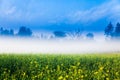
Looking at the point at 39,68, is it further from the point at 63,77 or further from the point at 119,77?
the point at 119,77

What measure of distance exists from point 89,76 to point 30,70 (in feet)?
7.05

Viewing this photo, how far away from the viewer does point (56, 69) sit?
725 inches

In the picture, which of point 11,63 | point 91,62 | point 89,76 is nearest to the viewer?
point 89,76

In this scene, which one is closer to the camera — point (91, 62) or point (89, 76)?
point (89, 76)

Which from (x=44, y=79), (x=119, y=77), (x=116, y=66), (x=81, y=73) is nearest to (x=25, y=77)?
(x=44, y=79)

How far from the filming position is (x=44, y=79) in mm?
15734

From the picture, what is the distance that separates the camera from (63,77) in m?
16.0

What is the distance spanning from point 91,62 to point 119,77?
3641 millimetres

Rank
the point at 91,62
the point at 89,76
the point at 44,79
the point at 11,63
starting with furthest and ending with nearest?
1. the point at 91,62
2. the point at 11,63
3. the point at 89,76
4. the point at 44,79

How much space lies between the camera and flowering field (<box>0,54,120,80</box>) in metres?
16.2

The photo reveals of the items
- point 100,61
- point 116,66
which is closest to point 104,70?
point 116,66

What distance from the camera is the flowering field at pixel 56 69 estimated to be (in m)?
16.2

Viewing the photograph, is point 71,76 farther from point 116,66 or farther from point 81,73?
point 116,66

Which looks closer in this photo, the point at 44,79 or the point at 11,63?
the point at 44,79
